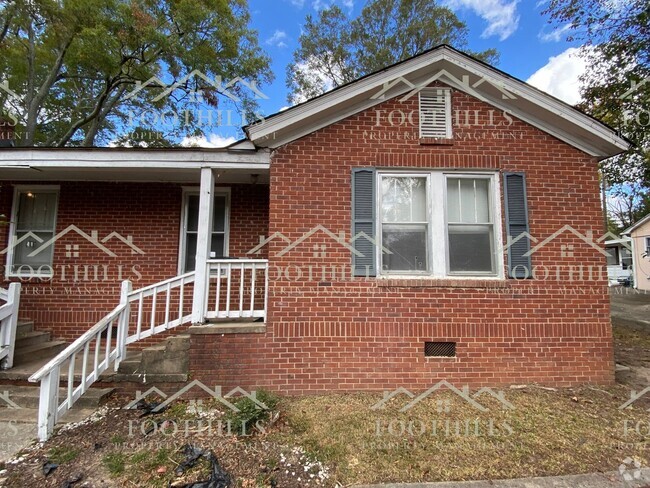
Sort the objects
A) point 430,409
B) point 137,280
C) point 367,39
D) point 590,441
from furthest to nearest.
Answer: point 367,39 → point 137,280 → point 430,409 → point 590,441

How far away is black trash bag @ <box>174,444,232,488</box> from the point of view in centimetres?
266

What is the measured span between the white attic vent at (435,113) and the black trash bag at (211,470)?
4608mm

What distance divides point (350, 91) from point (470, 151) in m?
1.92

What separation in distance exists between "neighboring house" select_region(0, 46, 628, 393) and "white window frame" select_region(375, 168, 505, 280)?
0.8 inches

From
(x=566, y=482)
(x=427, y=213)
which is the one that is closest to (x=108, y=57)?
(x=427, y=213)

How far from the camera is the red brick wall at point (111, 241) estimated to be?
5777 millimetres

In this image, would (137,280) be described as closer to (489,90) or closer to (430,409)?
(430,409)

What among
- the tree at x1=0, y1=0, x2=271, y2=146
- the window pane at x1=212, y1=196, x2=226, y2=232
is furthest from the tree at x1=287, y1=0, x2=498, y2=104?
the window pane at x1=212, y1=196, x2=226, y2=232

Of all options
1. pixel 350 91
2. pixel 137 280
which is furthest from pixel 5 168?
pixel 350 91

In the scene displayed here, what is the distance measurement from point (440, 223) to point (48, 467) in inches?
195

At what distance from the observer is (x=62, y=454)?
308cm

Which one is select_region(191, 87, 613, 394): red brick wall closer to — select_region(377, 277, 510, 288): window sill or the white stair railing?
select_region(377, 277, 510, 288): window sill

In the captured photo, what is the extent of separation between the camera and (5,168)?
203 inches

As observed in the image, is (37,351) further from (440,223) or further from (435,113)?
(435,113)
